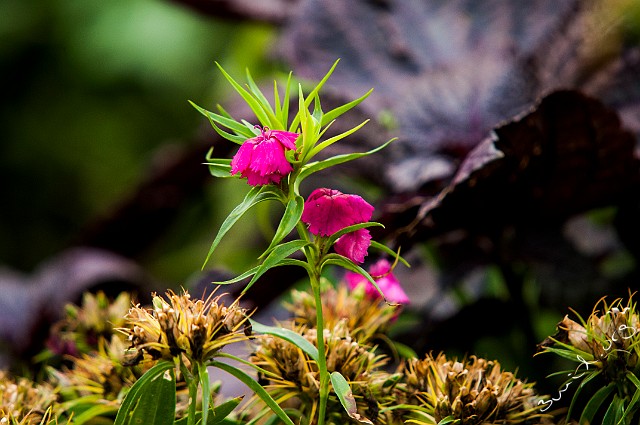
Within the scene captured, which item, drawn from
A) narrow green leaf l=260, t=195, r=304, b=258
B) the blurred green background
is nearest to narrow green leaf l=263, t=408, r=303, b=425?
narrow green leaf l=260, t=195, r=304, b=258

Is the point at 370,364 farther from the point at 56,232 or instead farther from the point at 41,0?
the point at 41,0

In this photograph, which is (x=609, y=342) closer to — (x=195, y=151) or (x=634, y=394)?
(x=634, y=394)

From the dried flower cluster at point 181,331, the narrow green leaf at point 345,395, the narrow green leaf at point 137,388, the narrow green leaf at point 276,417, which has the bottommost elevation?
the narrow green leaf at point 276,417

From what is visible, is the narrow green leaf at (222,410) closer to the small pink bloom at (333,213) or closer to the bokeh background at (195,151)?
the small pink bloom at (333,213)

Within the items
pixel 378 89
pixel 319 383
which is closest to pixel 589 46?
pixel 378 89

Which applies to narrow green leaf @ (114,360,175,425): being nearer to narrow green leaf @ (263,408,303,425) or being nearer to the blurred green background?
narrow green leaf @ (263,408,303,425)

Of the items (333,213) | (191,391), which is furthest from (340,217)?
(191,391)

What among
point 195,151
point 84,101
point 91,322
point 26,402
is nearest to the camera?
point 26,402

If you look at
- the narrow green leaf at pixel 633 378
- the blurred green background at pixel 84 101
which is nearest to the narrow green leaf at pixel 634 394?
the narrow green leaf at pixel 633 378
